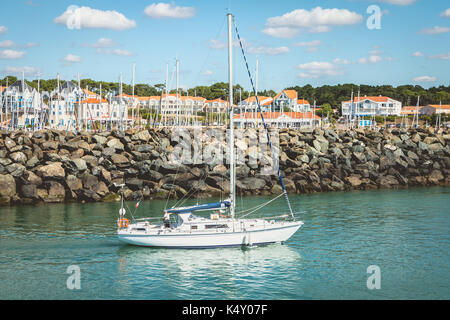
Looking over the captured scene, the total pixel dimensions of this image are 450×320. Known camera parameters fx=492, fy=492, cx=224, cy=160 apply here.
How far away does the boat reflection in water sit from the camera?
22.2 m

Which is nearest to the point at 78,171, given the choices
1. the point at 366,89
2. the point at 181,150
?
the point at 181,150

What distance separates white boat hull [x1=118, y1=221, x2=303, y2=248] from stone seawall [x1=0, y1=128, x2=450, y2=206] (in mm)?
21022

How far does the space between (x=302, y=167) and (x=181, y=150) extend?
14451 mm

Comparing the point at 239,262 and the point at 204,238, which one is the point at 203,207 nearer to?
the point at 204,238

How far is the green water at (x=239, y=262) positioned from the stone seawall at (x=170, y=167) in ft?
29.2

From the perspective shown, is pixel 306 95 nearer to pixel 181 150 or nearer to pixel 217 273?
pixel 181 150

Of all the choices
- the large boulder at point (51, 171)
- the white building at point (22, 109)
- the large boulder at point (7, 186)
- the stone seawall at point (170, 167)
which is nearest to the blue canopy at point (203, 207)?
the stone seawall at point (170, 167)

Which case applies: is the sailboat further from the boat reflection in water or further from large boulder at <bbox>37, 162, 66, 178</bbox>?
large boulder at <bbox>37, 162, 66, 178</bbox>

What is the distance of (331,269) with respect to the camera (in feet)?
83.1

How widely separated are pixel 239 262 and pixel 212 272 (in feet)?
6.91

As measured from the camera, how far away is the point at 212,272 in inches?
973

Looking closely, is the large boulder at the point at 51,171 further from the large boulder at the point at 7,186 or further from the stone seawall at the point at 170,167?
the large boulder at the point at 7,186

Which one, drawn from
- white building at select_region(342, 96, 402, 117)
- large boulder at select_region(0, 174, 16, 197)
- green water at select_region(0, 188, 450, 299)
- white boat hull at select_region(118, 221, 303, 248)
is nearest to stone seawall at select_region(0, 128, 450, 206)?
large boulder at select_region(0, 174, 16, 197)

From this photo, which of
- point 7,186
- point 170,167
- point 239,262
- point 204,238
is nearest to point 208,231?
point 204,238
